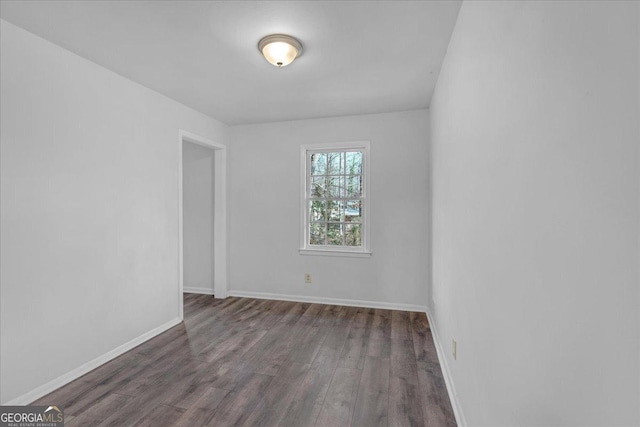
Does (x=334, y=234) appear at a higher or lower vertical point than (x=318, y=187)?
lower

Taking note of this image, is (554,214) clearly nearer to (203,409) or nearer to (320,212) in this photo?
(203,409)

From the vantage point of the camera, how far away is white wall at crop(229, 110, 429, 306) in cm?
396

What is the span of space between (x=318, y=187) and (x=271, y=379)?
2609 mm

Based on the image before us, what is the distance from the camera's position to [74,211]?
244 cm

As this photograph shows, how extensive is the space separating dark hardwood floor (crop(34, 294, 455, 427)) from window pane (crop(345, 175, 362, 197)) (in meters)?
1.65

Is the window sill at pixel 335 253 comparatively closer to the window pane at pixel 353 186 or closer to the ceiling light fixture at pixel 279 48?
the window pane at pixel 353 186

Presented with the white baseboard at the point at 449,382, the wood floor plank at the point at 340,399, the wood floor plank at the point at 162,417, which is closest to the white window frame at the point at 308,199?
the white baseboard at the point at 449,382

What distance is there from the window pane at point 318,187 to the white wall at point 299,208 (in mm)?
221

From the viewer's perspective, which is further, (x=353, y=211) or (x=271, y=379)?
(x=353, y=211)

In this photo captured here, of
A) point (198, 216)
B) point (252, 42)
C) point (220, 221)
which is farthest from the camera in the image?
point (198, 216)

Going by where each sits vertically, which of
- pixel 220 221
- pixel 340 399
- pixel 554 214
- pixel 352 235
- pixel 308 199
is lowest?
pixel 340 399

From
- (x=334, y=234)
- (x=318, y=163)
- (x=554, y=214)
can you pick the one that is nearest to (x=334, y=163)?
(x=318, y=163)

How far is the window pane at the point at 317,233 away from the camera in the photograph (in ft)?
14.4

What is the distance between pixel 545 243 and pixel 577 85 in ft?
1.28
